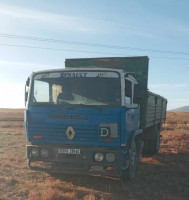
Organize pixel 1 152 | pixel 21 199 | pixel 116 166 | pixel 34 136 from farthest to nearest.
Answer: pixel 1 152, pixel 34 136, pixel 116 166, pixel 21 199

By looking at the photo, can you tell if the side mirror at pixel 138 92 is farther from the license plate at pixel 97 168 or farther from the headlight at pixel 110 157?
the license plate at pixel 97 168

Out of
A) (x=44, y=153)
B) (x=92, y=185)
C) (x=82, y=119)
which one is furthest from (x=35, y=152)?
(x=92, y=185)

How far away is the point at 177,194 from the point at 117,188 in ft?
4.47

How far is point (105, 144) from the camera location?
21.4ft

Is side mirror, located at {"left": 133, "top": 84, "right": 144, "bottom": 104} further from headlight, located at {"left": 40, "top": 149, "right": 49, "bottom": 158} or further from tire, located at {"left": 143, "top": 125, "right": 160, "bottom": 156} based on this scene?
tire, located at {"left": 143, "top": 125, "right": 160, "bottom": 156}

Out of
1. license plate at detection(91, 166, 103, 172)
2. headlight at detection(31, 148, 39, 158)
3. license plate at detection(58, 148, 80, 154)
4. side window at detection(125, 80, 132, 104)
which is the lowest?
license plate at detection(91, 166, 103, 172)

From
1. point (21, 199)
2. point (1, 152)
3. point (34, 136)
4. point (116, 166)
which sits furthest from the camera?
point (1, 152)

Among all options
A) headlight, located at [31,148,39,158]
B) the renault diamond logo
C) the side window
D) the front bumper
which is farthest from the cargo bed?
headlight, located at [31,148,39,158]

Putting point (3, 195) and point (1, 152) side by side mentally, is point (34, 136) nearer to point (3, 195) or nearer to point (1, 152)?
point (3, 195)

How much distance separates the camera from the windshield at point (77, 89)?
6.66m

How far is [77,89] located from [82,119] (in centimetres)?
75

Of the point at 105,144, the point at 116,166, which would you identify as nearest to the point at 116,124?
the point at 105,144

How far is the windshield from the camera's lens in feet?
21.8

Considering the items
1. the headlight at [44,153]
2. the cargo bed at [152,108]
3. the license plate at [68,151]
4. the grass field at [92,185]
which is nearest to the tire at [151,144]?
the cargo bed at [152,108]
